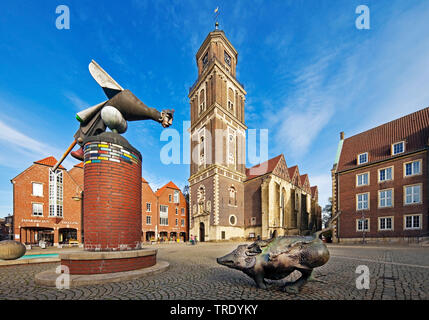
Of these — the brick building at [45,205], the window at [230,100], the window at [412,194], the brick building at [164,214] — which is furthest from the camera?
the window at [230,100]

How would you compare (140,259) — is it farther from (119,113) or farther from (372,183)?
(372,183)

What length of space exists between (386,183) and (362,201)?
3.41 metres

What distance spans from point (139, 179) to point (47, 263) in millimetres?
7127

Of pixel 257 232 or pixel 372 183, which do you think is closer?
pixel 372 183

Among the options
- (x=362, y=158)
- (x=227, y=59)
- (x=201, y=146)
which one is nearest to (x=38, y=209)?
(x=201, y=146)

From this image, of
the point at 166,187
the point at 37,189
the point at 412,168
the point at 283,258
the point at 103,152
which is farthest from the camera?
the point at 166,187

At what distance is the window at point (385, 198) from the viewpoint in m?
24.1

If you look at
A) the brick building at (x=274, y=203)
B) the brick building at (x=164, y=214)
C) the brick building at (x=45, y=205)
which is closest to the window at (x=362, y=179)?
the brick building at (x=274, y=203)

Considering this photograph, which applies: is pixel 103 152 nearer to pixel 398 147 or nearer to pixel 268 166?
pixel 398 147

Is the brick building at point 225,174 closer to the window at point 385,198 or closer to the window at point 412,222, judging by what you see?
the window at point 385,198

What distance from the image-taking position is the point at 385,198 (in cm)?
2441
